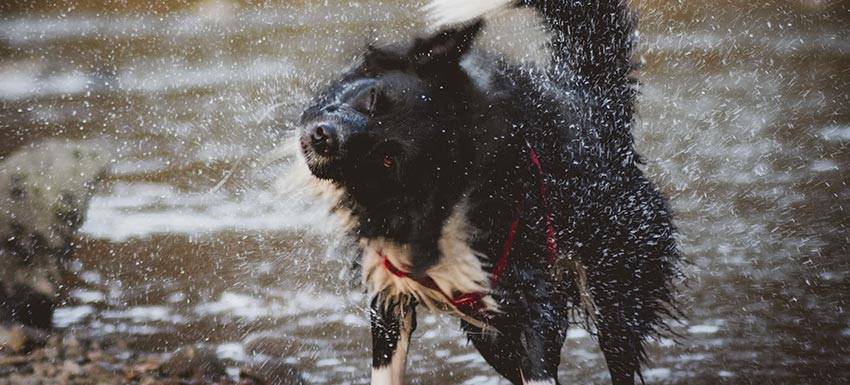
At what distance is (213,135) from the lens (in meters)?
5.78

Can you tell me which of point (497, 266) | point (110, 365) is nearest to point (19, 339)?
point (110, 365)

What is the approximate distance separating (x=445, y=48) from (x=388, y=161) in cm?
45

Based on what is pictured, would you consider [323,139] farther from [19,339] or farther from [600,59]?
[19,339]

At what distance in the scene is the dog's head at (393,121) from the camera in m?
2.49

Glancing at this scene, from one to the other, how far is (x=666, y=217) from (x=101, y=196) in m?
3.50

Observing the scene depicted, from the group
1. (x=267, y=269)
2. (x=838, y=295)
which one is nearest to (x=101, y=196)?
(x=267, y=269)

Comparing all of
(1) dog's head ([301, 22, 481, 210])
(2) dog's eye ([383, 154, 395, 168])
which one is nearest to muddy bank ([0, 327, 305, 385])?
(1) dog's head ([301, 22, 481, 210])

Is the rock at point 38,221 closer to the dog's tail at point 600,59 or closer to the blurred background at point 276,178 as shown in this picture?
the blurred background at point 276,178

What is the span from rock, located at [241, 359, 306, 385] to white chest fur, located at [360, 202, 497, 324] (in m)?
1.41

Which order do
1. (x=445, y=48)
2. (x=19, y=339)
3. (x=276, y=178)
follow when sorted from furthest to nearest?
(x=19, y=339), (x=276, y=178), (x=445, y=48)

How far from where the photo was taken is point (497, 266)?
2840 millimetres

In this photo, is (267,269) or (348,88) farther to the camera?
(267,269)

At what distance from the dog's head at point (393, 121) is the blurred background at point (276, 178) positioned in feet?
3.54

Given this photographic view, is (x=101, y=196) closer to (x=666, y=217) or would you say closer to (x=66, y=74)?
(x=66, y=74)
